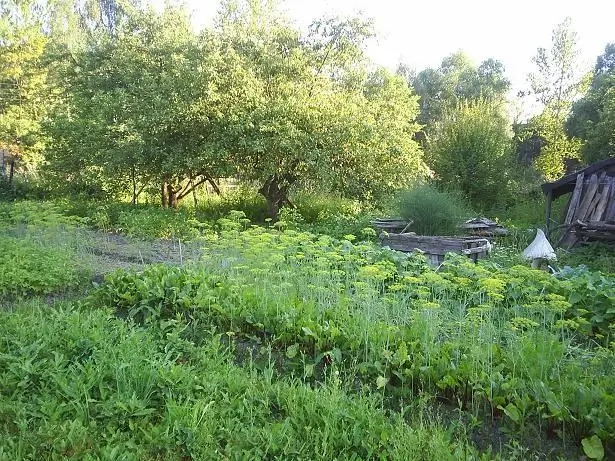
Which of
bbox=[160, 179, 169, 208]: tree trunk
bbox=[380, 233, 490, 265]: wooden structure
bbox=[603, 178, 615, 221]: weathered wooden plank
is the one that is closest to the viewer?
bbox=[380, 233, 490, 265]: wooden structure

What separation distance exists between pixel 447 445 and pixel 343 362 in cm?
106

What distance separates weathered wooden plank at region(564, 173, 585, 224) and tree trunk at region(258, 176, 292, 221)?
6636 millimetres

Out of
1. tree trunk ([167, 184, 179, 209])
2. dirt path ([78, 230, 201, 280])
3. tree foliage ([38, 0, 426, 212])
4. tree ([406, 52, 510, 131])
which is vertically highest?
tree ([406, 52, 510, 131])

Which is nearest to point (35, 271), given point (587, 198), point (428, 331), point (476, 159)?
point (428, 331)

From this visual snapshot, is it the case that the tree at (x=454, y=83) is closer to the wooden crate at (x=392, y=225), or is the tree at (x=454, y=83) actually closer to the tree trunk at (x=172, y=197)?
the tree trunk at (x=172, y=197)

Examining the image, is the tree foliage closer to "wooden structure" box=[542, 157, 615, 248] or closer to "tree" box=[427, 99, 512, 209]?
"tree" box=[427, 99, 512, 209]

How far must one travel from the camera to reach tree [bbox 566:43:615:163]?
16781 millimetres

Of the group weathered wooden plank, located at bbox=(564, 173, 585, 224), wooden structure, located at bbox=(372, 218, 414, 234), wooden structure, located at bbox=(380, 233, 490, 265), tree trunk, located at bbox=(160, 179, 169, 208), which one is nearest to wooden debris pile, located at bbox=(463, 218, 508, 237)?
wooden structure, located at bbox=(372, 218, 414, 234)

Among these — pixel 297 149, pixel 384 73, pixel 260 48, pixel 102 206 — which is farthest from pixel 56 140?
pixel 384 73

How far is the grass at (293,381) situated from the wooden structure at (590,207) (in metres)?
6.69

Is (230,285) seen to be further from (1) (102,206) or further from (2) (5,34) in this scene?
(2) (5,34)

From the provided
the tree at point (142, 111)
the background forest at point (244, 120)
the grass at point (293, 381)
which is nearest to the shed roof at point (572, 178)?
the background forest at point (244, 120)

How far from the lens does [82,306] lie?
4.40 metres

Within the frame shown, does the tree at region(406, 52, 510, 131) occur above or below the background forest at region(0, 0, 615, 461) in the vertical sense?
above
